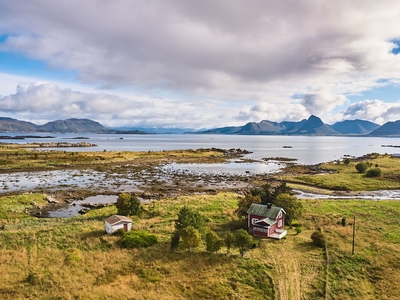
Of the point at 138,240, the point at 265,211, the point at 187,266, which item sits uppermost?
the point at 265,211

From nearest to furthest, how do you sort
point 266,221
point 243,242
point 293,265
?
point 293,265
point 243,242
point 266,221

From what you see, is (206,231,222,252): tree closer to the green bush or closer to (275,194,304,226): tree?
the green bush

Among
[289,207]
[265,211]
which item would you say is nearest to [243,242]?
[265,211]

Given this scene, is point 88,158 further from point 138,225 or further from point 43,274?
point 43,274

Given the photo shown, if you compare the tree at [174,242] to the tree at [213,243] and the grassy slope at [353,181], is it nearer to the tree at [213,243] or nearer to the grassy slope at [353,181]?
the tree at [213,243]

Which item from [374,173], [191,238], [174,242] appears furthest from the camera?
[374,173]

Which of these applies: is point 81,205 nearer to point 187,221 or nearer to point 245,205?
point 187,221
